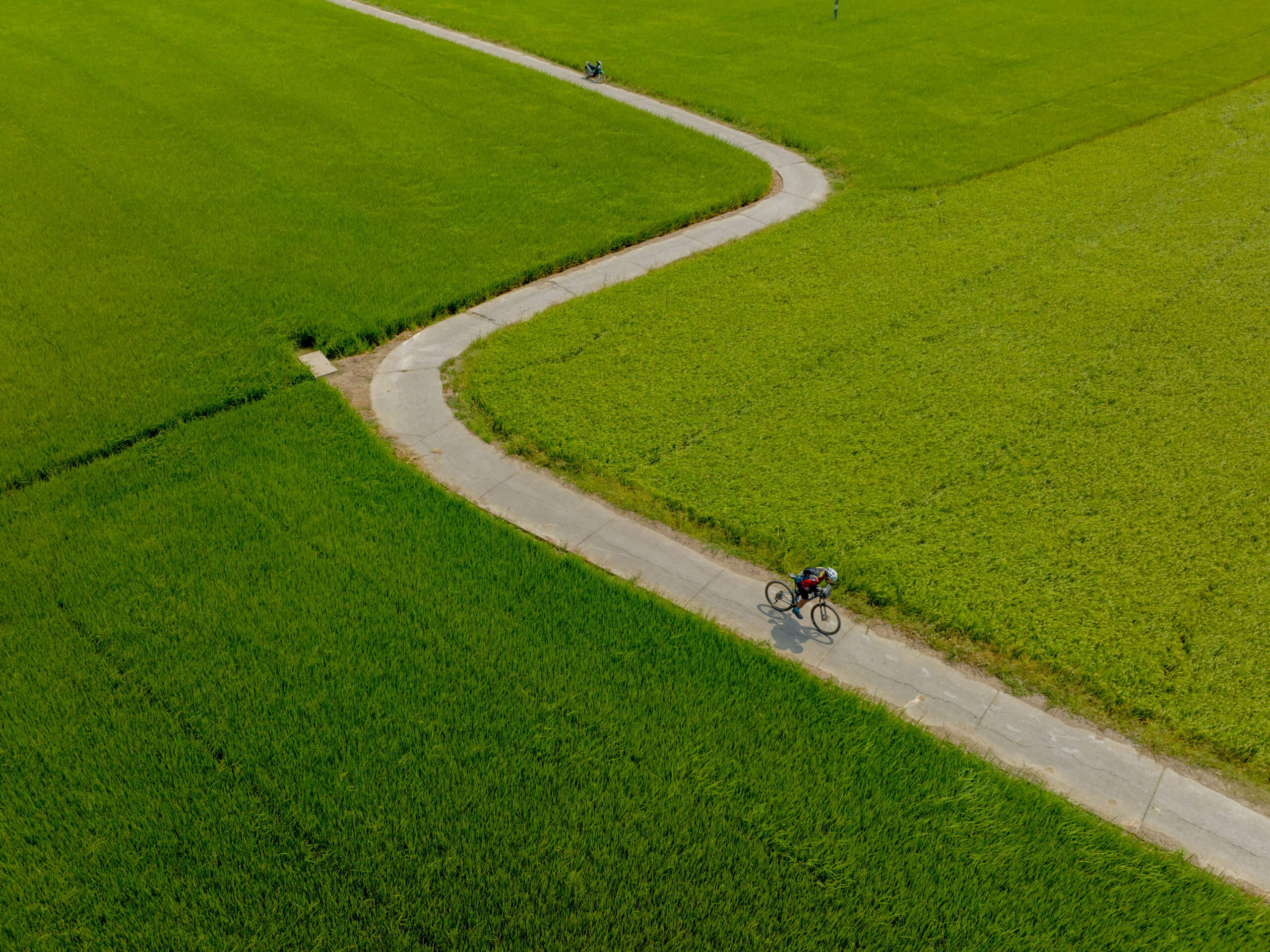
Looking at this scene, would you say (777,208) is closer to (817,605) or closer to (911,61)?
(817,605)

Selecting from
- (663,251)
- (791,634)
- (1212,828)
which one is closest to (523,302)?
(663,251)

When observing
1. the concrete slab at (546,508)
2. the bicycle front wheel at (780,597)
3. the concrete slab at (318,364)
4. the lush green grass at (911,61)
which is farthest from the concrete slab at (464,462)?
the lush green grass at (911,61)

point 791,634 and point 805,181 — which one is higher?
point 805,181

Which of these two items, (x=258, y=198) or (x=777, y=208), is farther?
(x=777, y=208)

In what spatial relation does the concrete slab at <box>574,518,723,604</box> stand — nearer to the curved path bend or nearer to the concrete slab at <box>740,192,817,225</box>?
the curved path bend

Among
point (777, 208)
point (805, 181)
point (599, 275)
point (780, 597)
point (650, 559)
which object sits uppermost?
point (805, 181)

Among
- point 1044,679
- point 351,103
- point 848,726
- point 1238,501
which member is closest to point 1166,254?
point 1238,501

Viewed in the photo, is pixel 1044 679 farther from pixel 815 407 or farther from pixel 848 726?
pixel 815 407
